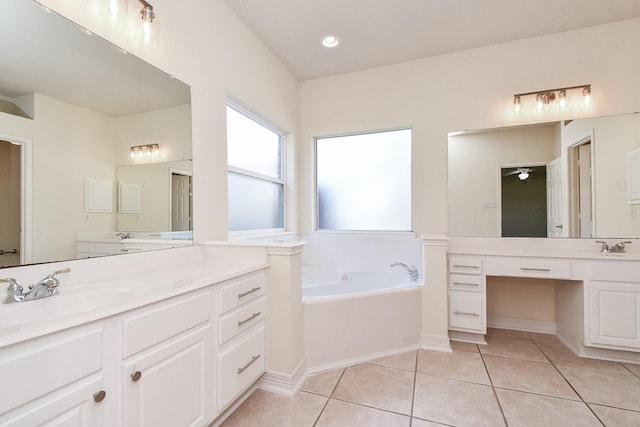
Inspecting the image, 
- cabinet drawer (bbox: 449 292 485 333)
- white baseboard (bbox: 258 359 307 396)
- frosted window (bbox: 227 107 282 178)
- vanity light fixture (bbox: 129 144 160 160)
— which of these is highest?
frosted window (bbox: 227 107 282 178)

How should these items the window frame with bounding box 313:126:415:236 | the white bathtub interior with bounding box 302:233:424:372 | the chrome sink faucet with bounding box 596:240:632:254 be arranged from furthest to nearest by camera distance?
the window frame with bounding box 313:126:415:236 → the chrome sink faucet with bounding box 596:240:632:254 → the white bathtub interior with bounding box 302:233:424:372

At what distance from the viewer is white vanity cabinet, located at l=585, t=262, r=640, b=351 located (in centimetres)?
199

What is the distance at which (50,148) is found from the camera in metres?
1.15

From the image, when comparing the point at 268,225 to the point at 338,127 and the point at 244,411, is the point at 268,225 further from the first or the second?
the point at 244,411

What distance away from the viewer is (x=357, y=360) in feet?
6.91

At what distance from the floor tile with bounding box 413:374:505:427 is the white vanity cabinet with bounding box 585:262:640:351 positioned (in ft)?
3.52

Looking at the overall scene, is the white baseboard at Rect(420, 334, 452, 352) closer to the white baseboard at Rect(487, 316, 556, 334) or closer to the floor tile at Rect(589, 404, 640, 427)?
the white baseboard at Rect(487, 316, 556, 334)

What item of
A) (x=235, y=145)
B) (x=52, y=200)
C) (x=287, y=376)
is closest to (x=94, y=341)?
(x=52, y=200)

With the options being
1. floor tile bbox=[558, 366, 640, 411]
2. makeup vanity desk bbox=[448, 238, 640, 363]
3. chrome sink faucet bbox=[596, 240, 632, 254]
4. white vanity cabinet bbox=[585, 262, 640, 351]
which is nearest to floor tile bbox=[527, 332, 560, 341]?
makeup vanity desk bbox=[448, 238, 640, 363]

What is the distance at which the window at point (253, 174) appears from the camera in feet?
7.91

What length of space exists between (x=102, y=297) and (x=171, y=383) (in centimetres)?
44

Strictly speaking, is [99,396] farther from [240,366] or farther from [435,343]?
[435,343]

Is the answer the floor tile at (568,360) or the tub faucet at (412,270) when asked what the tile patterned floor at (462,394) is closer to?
the floor tile at (568,360)

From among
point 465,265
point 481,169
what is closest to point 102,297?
point 465,265
